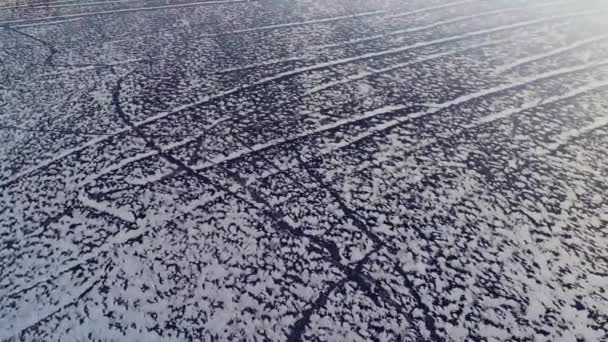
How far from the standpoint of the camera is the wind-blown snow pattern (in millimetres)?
746

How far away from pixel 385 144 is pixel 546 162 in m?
0.45

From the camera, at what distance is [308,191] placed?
1.02 meters

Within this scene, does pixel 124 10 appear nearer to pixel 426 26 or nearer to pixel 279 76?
pixel 279 76

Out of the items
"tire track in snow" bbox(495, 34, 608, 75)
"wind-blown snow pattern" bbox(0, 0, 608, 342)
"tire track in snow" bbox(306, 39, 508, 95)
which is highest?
"tire track in snow" bbox(495, 34, 608, 75)

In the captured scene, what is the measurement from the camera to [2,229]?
0.93 m

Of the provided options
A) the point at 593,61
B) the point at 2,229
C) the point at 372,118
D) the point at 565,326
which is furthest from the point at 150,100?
the point at 593,61

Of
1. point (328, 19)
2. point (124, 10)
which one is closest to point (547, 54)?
point (328, 19)

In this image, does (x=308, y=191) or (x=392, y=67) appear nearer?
(x=308, y=191)

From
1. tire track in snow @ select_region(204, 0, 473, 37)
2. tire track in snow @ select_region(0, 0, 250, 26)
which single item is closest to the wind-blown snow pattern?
tire track in snow @ select_region(204, 0, 473, 37)

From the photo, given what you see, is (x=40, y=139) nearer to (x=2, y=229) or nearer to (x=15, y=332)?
(x=2, y=229)

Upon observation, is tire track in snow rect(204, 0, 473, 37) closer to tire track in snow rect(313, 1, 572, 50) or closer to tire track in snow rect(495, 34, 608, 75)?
tire track in snow rect(313, 1, 572, 50)

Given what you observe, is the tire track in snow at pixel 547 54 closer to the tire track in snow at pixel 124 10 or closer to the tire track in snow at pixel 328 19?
the tire track in snow at pixel 328 19

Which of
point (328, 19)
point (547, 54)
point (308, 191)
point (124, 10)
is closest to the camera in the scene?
point (308, 191)

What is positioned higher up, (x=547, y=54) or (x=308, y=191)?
(x=547, y=54)
